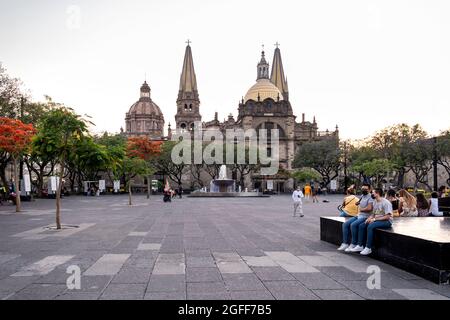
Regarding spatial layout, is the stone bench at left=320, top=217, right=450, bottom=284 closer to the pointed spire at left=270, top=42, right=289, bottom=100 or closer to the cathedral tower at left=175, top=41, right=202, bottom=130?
the cathedral tower at left=175, top=41, right=202, bottom=130

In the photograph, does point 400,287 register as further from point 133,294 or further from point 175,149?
point 175,149

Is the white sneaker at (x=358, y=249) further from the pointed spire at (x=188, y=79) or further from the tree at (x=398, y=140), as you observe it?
the pointed spire at (x=188, y=79)

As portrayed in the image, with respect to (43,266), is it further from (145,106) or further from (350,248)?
(145,106)

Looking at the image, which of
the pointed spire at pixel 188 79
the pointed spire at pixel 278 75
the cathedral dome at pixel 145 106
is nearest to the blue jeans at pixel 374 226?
the pointed spire at pixel 188 79

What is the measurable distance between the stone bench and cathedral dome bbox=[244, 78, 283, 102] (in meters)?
84.6

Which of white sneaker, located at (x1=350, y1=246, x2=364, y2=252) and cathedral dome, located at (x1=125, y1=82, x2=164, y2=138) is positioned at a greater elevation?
cathedral dome, located at (x1=125, y1=82, x2=164, y2=138)

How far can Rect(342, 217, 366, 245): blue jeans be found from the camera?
1016 cm

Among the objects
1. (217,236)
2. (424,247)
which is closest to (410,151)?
(217,236)

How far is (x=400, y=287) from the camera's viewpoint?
693 centimetres

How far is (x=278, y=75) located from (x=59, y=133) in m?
93.0

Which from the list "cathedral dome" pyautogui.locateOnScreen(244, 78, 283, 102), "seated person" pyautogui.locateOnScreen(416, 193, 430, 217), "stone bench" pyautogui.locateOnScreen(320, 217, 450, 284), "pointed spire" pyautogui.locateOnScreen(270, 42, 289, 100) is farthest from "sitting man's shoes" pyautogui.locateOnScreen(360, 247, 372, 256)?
"pointed spire" pyautogui.locateOnScreen(270, 42, 289, 100)

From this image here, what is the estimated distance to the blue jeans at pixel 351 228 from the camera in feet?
33.3

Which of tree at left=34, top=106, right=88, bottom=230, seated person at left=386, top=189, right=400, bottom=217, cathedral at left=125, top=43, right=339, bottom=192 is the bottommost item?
seated person at left=386, top=189, right=400, bottom=217
